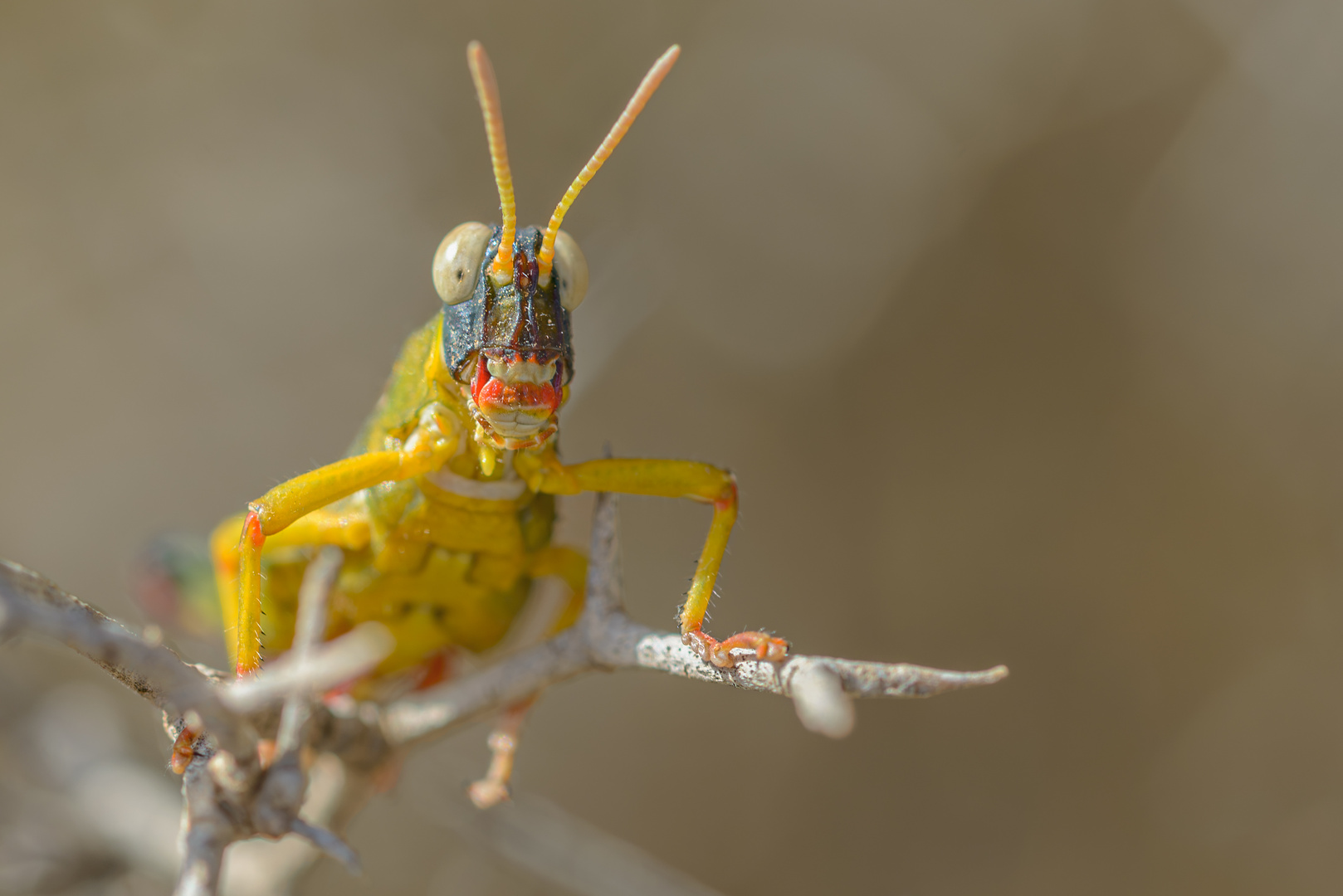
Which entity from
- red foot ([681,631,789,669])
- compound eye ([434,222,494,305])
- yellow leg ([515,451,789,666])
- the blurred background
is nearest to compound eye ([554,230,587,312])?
compound eye ([434,222,494,305])

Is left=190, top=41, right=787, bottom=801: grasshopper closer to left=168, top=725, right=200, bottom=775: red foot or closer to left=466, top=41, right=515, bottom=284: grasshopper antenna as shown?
left=466, top=41, right=515, bottom=284: grasshopper antenna

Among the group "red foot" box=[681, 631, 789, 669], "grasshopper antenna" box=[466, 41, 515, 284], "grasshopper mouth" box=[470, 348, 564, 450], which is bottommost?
"red foot" box=[681, 631, 789, 669]

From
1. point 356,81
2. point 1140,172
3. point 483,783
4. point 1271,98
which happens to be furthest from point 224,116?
point 1271,98

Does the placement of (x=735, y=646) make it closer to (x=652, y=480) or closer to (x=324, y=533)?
(x=652, y=480)

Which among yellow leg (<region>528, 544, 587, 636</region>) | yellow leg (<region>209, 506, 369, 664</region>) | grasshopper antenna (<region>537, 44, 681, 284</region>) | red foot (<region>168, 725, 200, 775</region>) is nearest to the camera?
red foot (<region>168, 725, 200, 775</region>)

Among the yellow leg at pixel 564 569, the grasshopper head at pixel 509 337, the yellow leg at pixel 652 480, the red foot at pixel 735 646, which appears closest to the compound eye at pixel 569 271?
the grasshopper head at pixel 509 337

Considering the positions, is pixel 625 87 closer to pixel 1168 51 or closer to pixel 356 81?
pixel 356 81

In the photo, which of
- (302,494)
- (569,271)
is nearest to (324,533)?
(302,494)

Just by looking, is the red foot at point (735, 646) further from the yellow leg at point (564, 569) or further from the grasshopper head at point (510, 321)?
the yellow leg at point (564, 569)
